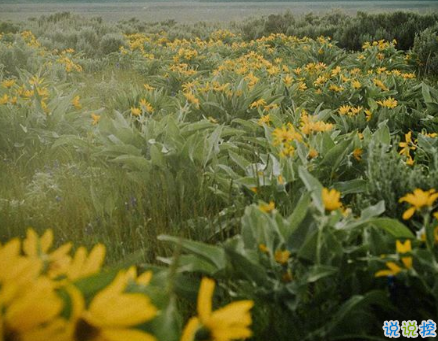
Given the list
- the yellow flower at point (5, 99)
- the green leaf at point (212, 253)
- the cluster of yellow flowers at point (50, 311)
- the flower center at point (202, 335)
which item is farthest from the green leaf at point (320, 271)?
the yellow flower at point (5, 99)

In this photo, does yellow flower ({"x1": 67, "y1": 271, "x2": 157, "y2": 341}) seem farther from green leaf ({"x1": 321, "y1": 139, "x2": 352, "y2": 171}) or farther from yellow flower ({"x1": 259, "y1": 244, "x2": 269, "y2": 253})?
green leaf ({"x1": 321, "y1": 139, "x2": 352, "y2": 171})

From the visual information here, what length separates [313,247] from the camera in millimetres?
1271

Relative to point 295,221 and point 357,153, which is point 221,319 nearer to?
point 295,221

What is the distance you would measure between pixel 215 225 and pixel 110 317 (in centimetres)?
142

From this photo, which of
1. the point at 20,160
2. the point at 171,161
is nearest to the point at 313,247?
the point at 171,161

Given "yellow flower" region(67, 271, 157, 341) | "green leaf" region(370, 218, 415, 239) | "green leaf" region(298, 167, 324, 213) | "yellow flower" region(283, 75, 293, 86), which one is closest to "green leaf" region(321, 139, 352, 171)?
"green leaf" region(298, 167, 324, 213)

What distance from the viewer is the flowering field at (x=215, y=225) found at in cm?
69

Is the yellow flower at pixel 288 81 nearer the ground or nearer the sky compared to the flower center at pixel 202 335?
nearer the sky

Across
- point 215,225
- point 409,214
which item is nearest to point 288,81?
point 215,225

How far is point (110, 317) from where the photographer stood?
55cm

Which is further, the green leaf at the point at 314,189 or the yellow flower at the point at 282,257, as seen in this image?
the green leaf at the point at 314,189

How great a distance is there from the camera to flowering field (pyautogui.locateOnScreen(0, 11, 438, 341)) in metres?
0.69

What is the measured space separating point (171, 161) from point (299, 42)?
734 cm

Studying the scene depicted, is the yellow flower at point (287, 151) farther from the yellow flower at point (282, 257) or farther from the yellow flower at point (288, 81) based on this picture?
the yellow flower at point (288, 81)
